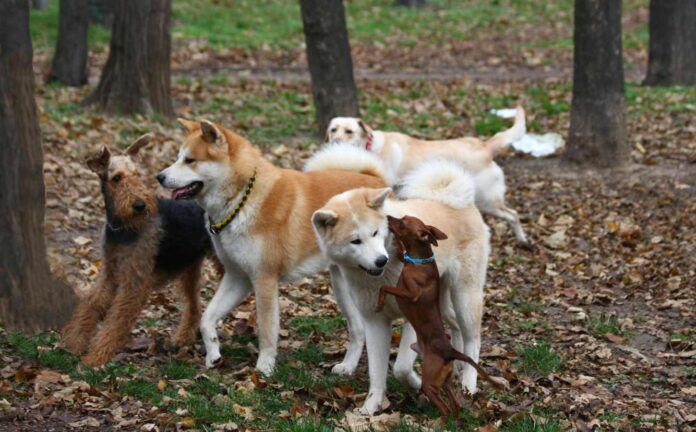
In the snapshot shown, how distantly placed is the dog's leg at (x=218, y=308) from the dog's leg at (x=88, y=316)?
684 millimetres

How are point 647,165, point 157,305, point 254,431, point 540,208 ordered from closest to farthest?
point 254,431 < point 157,305 < point 540,208 < point 647,165

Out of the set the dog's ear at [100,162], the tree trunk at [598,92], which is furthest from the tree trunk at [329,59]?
the dog's ear at [100,162]

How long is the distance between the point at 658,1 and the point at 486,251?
41.2 ft

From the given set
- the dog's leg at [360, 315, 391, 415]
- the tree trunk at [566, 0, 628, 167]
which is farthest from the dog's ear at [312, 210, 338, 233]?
the tree trunk at [566, 0, 628, 167]

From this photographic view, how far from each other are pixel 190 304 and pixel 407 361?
81.8 inches

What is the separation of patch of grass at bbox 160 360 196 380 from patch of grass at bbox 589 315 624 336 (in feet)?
10.2

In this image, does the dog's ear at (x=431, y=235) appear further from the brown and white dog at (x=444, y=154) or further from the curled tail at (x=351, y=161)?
the brown and white dog at (x=444, y=154)

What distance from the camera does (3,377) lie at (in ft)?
19.3

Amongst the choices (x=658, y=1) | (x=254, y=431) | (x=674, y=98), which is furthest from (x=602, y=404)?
(x=658, y=1)

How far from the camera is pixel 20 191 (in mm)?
6539

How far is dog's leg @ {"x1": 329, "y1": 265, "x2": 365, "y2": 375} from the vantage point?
655 cm

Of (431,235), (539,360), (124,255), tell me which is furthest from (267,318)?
(539,360)

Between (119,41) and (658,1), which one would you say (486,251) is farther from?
(658,1)

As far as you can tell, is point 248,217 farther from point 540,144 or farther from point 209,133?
point 540,144
